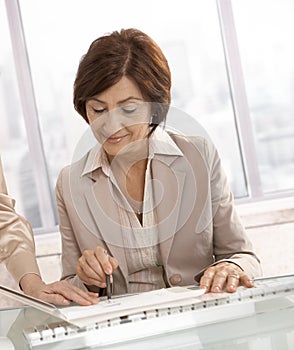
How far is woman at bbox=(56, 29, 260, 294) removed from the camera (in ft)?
5.77

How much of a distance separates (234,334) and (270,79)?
2.75 m

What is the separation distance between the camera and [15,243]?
185 cm

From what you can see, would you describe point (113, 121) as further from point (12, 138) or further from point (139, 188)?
point (12, 138)

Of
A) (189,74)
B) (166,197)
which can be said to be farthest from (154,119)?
(189,74)

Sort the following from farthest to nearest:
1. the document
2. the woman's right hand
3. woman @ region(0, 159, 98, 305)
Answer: woman @ region(0, 159, 98, 305)
the woman's right hand
the document

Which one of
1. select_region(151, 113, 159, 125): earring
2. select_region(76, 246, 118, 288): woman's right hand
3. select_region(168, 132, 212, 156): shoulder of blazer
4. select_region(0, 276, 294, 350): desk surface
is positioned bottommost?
select_region(0, 276, 294, 350): desk surface

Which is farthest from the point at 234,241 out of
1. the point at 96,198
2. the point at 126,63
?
the point at 126,63

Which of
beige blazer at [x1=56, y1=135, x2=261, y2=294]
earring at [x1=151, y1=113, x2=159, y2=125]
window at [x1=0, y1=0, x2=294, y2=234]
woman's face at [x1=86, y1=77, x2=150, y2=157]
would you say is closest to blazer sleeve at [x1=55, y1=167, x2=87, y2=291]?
beige blazer at [x1=56, y1=135, x2=261, y2=294]

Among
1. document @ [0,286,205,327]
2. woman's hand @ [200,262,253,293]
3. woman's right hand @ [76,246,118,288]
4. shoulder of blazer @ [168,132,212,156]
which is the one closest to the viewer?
document @ [0,286,205,327]

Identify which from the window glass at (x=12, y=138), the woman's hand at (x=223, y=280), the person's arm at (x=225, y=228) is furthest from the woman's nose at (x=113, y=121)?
the window glass at (x=12, y=138)

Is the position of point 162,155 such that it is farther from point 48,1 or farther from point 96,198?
point 48,1

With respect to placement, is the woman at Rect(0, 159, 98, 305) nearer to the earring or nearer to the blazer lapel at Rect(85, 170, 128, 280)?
the blazer lapel at Rect(85, 170, 128, 280)

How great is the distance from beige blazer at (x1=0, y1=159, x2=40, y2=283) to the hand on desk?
5cm

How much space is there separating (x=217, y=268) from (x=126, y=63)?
57 cm
